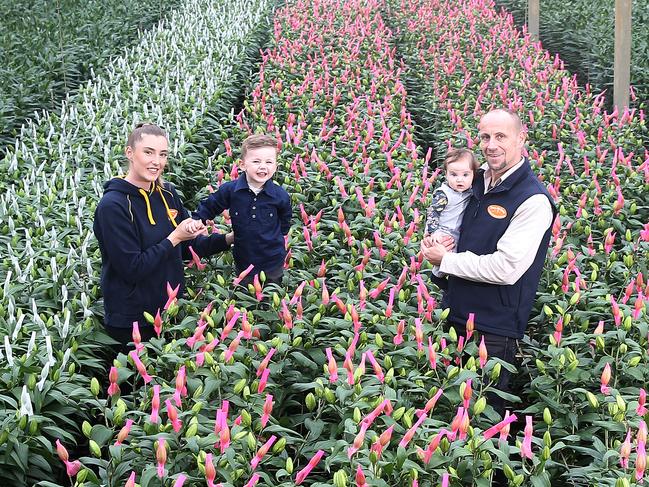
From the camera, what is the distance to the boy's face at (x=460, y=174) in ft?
11.5

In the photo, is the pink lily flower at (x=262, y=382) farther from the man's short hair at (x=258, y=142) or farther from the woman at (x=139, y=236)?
the man's short hair at (x=258, y=142)

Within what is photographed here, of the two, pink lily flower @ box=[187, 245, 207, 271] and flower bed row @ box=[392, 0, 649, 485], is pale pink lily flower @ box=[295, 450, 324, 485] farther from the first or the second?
pink lily flower @ box=[187, 245, 207, 271]

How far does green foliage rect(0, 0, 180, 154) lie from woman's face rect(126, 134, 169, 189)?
4.20 m

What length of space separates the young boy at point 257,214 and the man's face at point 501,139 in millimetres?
1159

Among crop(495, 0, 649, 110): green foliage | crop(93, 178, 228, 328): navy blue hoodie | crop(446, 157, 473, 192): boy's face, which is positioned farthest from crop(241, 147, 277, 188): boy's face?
crop(495, 0, 649, 110): green foliage

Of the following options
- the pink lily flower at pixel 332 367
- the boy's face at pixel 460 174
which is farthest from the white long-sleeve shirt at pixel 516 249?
the pink lily flower at pixel 332 367

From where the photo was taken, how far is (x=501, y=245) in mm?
3031

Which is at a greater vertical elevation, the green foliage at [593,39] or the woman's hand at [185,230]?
the green foliage at [593,39]

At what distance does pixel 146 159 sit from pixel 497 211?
1.51m

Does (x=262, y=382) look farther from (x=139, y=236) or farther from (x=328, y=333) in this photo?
(x=139, y=236)

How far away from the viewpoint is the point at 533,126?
21.8ft

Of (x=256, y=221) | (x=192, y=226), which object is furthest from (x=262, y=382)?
(x=256, y=221)

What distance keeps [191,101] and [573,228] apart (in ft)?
13.6

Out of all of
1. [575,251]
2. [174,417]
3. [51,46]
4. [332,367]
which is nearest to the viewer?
[174,417]
